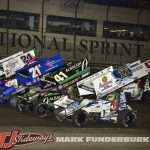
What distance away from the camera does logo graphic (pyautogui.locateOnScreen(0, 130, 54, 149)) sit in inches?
299

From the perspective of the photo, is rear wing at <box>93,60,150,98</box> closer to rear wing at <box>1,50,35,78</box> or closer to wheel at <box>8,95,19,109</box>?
wheel at <box>8,95,19,109</box>

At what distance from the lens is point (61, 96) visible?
1168 cm

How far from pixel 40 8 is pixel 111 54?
4.13m

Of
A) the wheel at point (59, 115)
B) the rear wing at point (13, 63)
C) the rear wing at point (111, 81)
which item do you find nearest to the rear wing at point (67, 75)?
the rear wing at point (13, 63)

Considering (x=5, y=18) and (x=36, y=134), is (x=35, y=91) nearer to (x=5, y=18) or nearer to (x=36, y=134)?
(x=36, y=134)

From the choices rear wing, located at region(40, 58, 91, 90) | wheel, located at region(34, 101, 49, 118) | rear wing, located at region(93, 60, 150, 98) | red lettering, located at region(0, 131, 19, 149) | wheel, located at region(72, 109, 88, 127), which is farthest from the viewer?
rear wing, located at region(40, 58, 91, 90)

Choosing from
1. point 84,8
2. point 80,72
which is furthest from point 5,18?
point 80,72

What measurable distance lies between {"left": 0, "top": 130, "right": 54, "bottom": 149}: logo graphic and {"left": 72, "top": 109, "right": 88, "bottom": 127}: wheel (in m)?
2.07

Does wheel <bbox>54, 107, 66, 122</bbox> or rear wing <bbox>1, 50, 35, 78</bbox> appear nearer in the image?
wheel <bbox>54, 107, 66, 122</bbox>

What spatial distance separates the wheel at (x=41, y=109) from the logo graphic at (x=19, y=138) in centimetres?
342

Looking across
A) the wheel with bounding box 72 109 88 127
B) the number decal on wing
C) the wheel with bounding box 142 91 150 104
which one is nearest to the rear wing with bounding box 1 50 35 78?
the number decal on wing

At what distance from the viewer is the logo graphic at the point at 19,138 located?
7.59m

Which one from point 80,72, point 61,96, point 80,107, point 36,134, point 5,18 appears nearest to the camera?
point 36,134

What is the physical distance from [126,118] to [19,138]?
323cm
